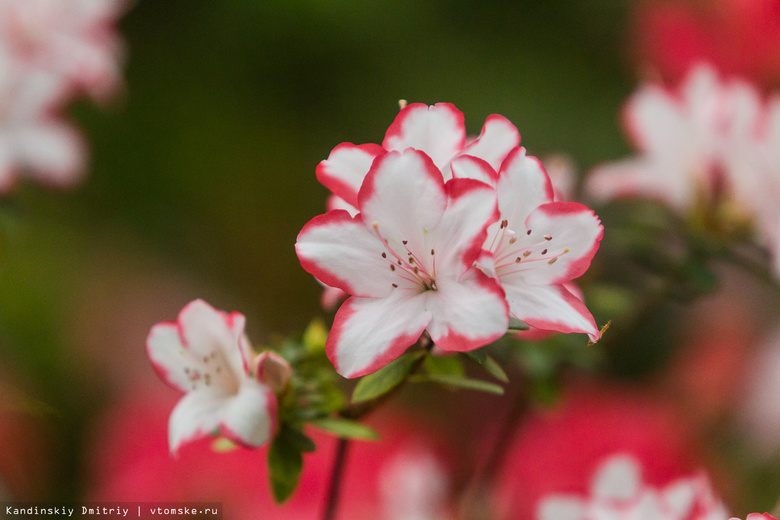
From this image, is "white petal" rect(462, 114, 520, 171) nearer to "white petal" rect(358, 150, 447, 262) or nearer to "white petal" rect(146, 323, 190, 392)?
"white petal" rect(358, 150, 447, 262)

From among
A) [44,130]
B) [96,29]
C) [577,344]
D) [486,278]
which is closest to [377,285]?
[486,278]

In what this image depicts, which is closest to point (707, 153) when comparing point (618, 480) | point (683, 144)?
point (683, 144)

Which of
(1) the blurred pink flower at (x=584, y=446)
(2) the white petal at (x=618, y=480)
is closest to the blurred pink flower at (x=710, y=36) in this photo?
(1) the blurred pink flower at (x=584, y=446)

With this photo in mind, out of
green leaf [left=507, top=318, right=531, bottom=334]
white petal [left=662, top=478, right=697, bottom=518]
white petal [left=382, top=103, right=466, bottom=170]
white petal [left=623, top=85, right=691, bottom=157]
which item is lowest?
white petal [left=662, top=478, right=697, bottom=518]

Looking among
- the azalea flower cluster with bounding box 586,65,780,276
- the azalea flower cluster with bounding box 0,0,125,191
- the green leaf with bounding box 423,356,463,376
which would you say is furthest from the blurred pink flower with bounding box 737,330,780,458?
the azalea flower cluster with bounding box 0,0,125,191

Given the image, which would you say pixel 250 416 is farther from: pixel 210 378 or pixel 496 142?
pixel 496 142

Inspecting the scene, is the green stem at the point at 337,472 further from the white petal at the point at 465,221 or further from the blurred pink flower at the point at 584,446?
the blurred pink flower at the point at 584,446

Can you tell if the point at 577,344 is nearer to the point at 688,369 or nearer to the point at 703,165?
the point at 703,165
